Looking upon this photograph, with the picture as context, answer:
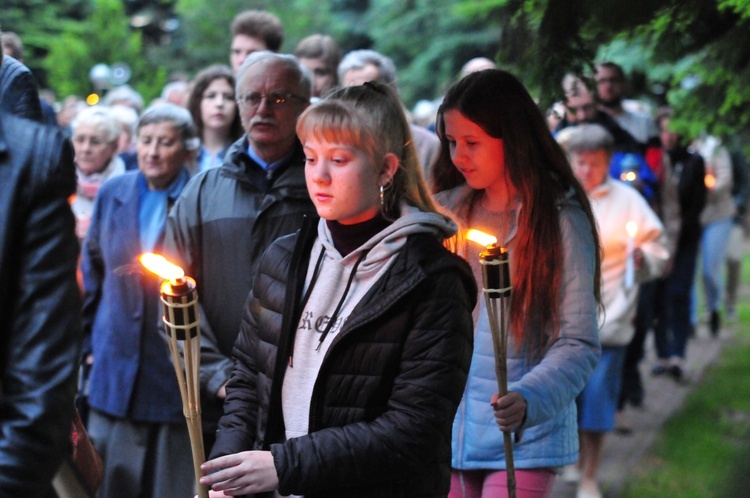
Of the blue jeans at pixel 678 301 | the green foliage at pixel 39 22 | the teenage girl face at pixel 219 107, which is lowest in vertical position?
the blue jeans at pixel 678 301

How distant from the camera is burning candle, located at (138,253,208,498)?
300 cm

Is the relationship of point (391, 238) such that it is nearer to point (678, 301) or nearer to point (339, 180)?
point (339, 180)

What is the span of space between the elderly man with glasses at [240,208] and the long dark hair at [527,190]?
3.27ft

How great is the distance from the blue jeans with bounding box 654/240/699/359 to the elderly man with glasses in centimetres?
686

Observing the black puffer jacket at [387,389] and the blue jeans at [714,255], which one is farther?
the blue jeans at [714,255]

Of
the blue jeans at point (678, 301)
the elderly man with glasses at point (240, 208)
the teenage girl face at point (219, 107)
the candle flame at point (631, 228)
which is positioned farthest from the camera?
the blue jeans at point (678, 301)

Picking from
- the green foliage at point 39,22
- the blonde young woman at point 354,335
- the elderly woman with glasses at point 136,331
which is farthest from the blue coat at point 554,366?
the green foliage at point 39,22

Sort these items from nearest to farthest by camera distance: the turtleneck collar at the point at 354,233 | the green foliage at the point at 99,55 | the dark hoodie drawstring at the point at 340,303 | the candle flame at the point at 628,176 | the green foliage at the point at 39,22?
the dark hoodie drawstring at the point at 340,303 → the turtleneck collar at the point at 354,233 → the candle flame at the point at 628,176 → the green foliage at the point at 99,55 → the green foliage at the point at 39,22

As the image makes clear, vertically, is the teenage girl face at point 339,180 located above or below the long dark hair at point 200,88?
below

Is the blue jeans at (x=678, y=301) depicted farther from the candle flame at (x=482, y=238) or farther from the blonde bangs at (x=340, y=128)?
the blonde bangs at (x=340, y=128)

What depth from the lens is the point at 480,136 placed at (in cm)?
403

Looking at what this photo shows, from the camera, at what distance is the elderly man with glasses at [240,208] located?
4.78m

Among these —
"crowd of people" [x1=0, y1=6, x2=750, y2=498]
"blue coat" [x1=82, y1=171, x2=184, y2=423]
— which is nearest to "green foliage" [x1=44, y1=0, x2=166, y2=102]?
"blue coat" [x1=82, y1=171, x2=184, y2=423]

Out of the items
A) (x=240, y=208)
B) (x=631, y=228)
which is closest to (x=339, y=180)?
(x=240, y=208)
